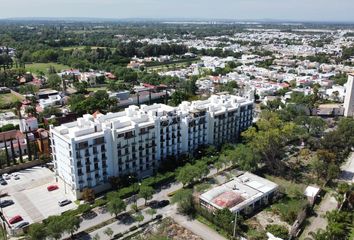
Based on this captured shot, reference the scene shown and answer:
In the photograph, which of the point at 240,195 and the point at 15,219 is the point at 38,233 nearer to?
the point at 15,219

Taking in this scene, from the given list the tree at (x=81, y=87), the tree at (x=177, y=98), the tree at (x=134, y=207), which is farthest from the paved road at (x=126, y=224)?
the tree at (x=81, y=87)

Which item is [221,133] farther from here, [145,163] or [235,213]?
[235,213]

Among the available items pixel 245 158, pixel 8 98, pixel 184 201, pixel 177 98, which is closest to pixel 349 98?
pixel 177 98

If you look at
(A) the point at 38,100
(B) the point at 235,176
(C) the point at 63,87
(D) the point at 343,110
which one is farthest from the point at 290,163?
(C) the point at 63,87

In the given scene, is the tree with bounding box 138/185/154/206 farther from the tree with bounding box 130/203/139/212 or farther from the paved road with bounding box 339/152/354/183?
the paved road with bounding box 339/152/354/183

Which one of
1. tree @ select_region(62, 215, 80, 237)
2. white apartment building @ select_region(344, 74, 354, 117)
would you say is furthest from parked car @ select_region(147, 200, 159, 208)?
white apartment building @ select_region(344, 74, 354, 117)

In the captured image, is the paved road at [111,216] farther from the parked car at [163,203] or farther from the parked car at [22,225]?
the parked car at [22,225]

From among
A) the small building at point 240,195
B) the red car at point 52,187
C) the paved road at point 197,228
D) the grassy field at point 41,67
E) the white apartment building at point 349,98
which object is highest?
the white apartment building at point 349,98
